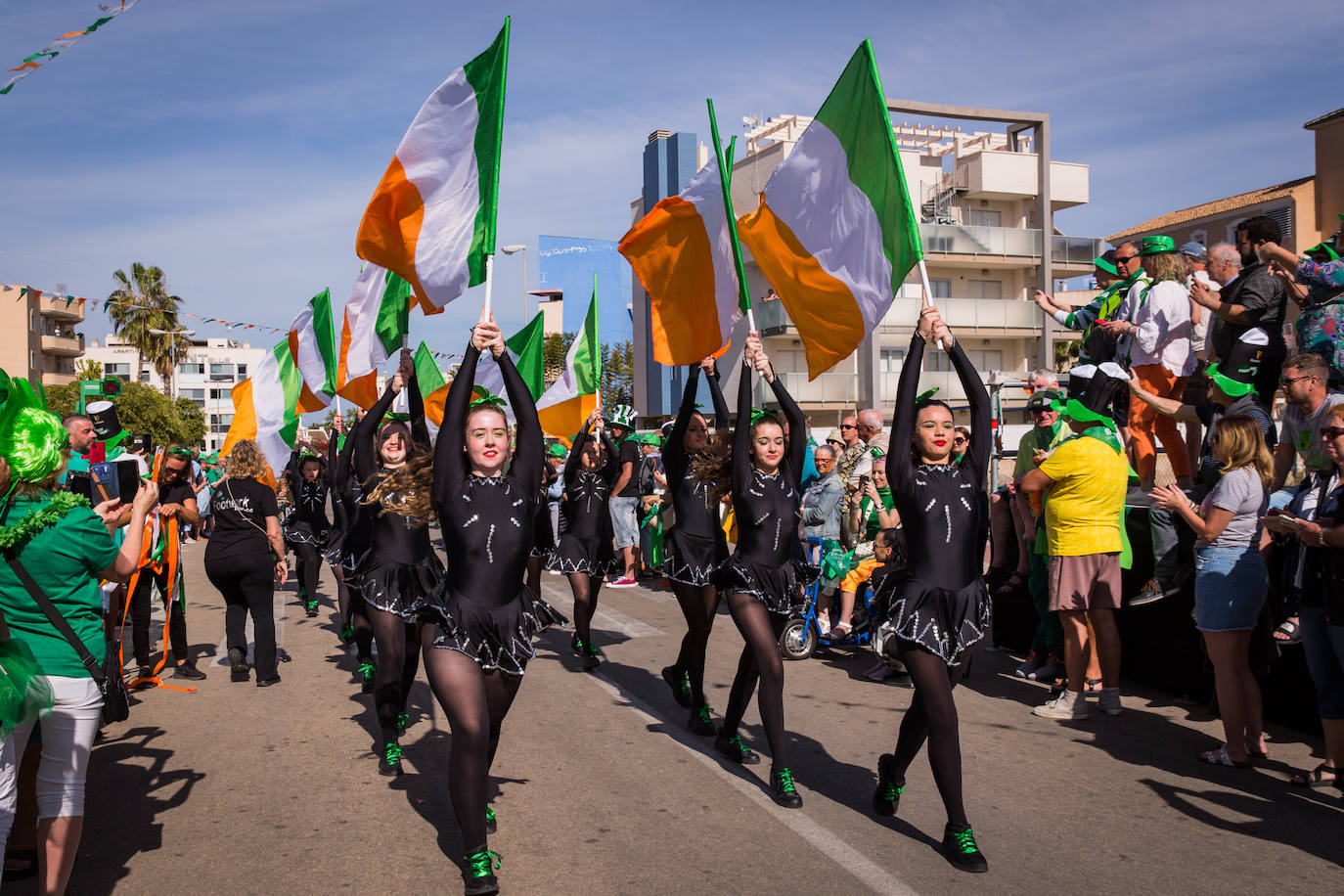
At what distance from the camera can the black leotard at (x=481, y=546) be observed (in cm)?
455

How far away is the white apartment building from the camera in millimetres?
94875

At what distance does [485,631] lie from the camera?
454 centimetres

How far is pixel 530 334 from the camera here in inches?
439

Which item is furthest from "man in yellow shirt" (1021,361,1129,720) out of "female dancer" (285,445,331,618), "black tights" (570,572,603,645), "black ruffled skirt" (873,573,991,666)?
"female dancer" (285,445,331,618)

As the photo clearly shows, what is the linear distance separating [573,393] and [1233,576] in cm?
713

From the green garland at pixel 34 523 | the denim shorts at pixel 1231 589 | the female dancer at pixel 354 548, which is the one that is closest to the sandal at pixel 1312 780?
the denim shorts at pixel 1231 589

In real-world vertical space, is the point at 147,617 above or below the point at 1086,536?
below

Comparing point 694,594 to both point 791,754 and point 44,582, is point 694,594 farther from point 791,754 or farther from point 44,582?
point 44,582

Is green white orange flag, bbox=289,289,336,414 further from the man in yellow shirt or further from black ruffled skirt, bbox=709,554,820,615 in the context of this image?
the man in yellow shirt

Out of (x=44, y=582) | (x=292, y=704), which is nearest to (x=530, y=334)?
(x=292, y=704)

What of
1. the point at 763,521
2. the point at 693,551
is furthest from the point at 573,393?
the point at 763,521

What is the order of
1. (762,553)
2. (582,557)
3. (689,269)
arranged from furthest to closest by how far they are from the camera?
1. (582,557)
2. (689,269)
3. (762,553)

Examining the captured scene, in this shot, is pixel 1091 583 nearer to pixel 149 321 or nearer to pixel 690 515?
pixel 690 515

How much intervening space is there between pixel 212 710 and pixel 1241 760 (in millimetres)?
6859
